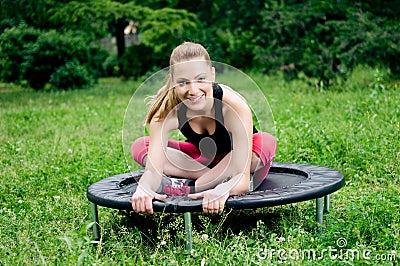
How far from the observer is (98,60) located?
1638 cm

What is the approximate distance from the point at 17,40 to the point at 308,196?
33.5 ft

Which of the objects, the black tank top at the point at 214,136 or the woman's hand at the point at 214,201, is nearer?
the woman's hand at the point at 214,201

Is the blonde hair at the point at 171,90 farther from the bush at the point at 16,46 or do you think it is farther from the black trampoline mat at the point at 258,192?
the bush at the point at 16,46

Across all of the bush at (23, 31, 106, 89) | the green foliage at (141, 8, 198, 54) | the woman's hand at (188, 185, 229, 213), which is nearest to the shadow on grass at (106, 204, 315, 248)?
the woman's hand at (188, 185, 229, 213)

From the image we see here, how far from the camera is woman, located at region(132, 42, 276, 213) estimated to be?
3.17 meters

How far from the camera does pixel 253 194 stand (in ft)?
10.5

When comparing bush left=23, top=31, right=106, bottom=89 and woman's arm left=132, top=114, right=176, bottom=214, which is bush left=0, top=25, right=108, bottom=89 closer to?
bush left=23, top=31, right=106, bottom=89

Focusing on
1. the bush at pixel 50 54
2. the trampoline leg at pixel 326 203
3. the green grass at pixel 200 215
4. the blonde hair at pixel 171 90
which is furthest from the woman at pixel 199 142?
the bush at pixel 50 54

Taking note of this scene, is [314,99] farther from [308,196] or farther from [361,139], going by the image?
[308,196]

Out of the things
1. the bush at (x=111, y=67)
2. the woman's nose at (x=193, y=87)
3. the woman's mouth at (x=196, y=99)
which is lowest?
the bush at (x=111, y=67)

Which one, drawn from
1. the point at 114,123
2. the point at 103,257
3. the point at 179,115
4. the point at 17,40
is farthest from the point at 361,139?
the point at 17,40

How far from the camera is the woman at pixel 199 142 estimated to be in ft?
10.4

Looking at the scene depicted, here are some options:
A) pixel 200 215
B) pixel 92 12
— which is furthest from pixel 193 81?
pixel 92 12

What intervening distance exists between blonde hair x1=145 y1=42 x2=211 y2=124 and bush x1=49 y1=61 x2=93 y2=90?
9312 millimetres
